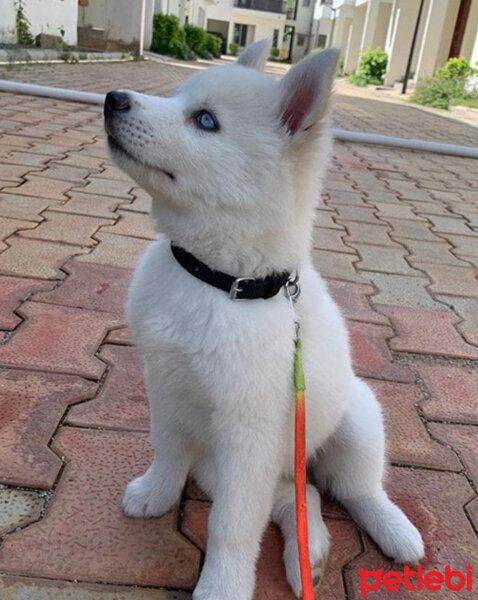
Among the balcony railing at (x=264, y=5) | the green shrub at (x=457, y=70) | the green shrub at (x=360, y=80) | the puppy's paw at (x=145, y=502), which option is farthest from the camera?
the balcony railing at (x=264, y=5)

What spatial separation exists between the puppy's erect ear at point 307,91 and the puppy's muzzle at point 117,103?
1.18ft

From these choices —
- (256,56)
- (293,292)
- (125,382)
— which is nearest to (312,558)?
(293,292)

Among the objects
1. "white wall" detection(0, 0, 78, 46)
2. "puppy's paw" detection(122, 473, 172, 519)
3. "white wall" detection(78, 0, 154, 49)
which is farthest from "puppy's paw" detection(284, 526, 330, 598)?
"white wall" detection(78, 0, 154, 49)

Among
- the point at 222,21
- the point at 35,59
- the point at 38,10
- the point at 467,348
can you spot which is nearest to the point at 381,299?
the point at 467,348

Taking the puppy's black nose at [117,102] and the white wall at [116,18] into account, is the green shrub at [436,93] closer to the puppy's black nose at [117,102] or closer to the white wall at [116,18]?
the white wall at [116,18]

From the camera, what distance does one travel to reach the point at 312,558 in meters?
1.58

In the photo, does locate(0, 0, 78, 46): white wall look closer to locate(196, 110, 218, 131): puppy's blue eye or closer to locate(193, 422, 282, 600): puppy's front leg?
locate(196, 110, 218, 131): puppy's blue eye

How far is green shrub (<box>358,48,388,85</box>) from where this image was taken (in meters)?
22.9

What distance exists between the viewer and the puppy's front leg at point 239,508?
4.73ft

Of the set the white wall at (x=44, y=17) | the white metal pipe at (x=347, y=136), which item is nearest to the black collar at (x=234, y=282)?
the white metal pipe at (x=347, y=136)

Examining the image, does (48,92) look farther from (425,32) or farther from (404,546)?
(425,32)

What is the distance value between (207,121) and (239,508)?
887 millimetres

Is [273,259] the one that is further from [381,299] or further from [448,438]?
[381,299]

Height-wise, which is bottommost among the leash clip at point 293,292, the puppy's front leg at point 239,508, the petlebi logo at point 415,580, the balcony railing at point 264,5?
the petlebi logo at point 415,580
